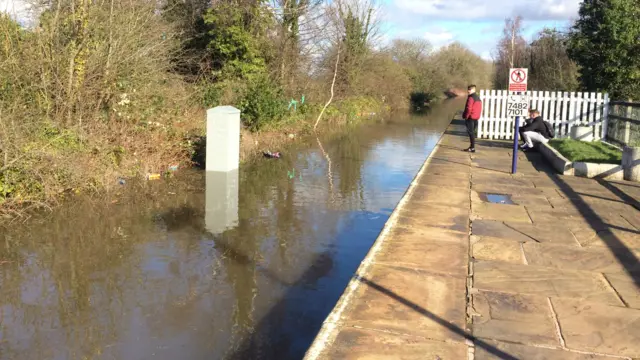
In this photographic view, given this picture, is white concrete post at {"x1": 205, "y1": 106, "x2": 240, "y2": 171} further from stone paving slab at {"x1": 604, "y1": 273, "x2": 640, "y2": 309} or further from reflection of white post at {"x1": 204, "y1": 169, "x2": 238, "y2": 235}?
stone paving slab at {"x1": 604, "y1": 273, "x2": 640, "y2": 309}

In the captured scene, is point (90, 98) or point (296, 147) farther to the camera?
point (296, 147)

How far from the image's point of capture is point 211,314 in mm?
5449

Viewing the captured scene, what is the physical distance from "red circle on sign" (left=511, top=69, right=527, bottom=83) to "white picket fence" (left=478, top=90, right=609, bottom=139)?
5.63 metres

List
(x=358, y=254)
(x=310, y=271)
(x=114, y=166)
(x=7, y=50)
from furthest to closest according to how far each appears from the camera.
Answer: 1. (x=114, y=166)
2. (x=7, y=50)
3. (x=358, y=254)
4. (x=310, y=271)

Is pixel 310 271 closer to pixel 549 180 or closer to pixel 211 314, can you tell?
pixel 211 314

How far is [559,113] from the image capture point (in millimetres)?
19500

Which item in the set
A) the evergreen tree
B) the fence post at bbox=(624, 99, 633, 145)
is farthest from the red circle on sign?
the evergreen tree

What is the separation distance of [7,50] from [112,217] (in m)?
3.84

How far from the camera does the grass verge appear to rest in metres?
12.7

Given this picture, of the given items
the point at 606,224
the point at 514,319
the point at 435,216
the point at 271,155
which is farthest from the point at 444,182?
the point at 514,319

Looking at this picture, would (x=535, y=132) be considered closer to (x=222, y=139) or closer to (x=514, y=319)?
(x=222, y=139)

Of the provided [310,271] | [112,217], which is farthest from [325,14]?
[310,271]

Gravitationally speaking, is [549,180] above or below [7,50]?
below

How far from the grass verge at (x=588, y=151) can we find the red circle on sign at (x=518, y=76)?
2190 millimetres
